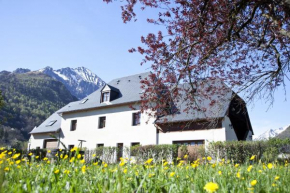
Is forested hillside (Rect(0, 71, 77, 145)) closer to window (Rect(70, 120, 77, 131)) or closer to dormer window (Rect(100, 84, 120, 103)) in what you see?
window (Rect(70, 120, 77, 131))

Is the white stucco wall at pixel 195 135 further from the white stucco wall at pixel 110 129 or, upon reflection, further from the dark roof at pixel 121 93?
the dark roof at pixel 121 93

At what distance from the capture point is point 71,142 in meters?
27.2

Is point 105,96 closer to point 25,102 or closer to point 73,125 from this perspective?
point 73,125

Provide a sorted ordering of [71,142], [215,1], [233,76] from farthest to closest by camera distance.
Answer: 1. [71,142]
2. [233,76]
3. [215,1]

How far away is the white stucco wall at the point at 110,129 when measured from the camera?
21.7 m

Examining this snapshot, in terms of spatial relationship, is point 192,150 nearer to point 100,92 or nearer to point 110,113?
point 110,113

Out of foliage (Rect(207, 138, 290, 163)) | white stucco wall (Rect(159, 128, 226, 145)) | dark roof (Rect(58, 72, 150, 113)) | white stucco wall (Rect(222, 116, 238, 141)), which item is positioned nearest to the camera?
foliage (Rect(207, 138, 290, 163))

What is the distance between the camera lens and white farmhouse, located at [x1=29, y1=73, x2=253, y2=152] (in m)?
18.7

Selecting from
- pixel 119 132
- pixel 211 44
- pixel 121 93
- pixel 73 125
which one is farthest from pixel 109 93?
pixel 211 44

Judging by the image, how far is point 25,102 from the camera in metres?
88.1

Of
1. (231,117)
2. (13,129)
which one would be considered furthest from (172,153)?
(13,129)

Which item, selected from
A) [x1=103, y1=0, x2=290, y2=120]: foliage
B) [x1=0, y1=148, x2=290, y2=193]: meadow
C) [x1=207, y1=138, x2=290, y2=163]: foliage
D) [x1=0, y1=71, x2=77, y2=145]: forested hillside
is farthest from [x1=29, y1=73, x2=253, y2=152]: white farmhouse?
[x1=0, y1=71, x2=77, y2=145]: forested hillside

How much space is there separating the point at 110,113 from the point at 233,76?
18.6 meters

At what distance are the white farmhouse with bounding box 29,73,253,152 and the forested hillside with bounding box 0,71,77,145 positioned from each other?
3092 cm
